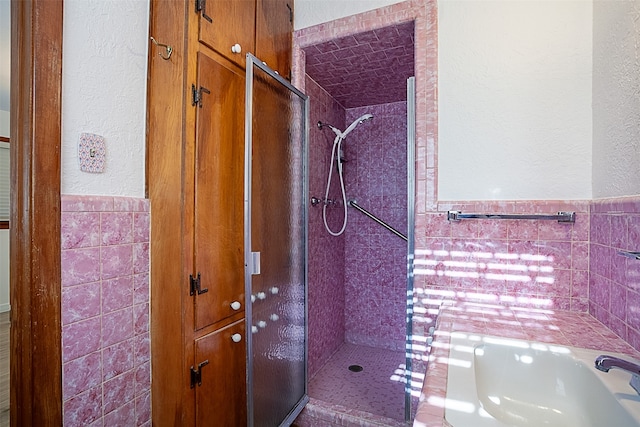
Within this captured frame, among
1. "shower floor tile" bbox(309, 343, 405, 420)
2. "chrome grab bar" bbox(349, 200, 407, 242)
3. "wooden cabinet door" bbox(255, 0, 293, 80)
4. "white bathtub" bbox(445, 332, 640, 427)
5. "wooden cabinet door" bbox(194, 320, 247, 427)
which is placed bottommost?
"shower floor tile" bbox(309, 343, 405, 420)

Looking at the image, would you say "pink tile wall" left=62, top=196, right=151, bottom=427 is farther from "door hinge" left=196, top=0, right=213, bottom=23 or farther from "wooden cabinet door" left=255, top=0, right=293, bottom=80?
"wooden cabinet door" left=255, top=0, right=293, bottom=80

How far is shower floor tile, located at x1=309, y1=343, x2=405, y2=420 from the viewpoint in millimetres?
1964

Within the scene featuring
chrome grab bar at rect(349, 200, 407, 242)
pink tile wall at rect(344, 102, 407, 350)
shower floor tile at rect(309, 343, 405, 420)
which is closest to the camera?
shower floor tile at rect(309, 343, 405, 420)

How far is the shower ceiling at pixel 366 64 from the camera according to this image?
180 centimetres

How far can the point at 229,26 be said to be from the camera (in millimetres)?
1433

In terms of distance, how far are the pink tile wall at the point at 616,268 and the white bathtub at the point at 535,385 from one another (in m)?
0.17

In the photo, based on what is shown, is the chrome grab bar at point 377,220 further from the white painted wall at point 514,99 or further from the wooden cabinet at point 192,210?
the wooden cabinet at point 192,210

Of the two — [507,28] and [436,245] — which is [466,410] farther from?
[507,28]

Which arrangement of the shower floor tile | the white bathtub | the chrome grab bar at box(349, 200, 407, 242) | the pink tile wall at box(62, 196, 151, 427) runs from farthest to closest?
the chrome grab bar at box(349, 200, 407, 242)
the shower floor tile
the pink tile wall at box(62, 196, 151, 427)
the white bathtub

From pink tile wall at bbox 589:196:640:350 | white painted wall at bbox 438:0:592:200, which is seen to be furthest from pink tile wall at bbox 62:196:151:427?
pink tile wall at bbox 589:196:640:350

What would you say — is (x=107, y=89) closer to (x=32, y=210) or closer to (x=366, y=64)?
(x=32, y=210)

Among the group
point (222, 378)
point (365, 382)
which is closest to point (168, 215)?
point (222, 378)

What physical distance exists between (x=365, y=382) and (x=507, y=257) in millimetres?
1384

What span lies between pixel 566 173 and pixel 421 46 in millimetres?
861
